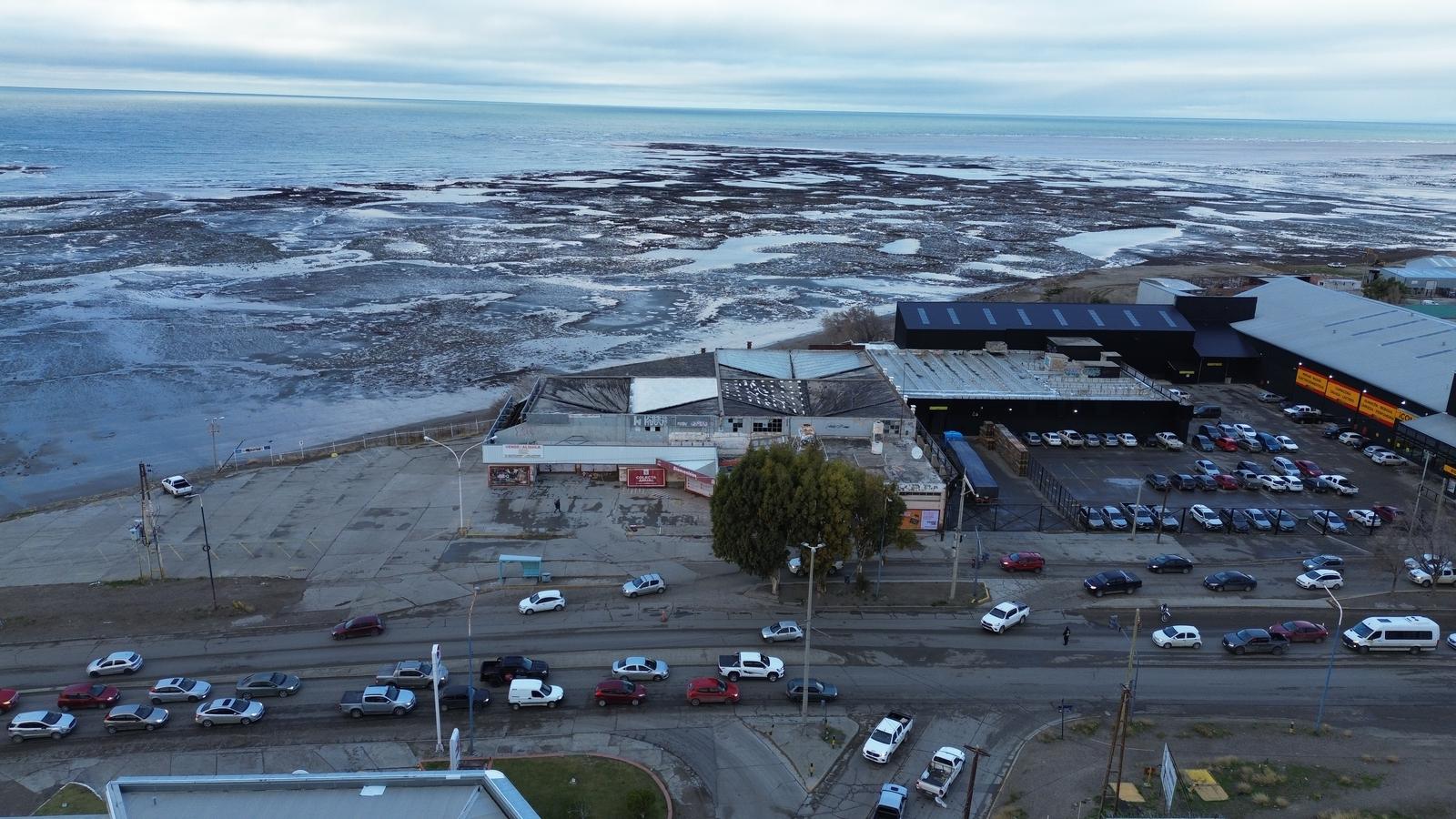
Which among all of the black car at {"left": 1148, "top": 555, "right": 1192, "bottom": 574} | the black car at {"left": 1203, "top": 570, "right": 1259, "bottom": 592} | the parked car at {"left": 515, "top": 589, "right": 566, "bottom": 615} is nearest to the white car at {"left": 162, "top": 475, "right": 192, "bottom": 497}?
the parked car at {"left": 515, "top": 589, "right": 566, "bottom": 615}

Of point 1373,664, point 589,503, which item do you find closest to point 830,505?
point 589,503

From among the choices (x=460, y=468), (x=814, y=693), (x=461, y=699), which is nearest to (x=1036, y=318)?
(x=460, y=468)

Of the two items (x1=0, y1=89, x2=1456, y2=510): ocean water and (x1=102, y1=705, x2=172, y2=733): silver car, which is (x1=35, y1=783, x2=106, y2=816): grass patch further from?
(x1=0, y1=89, x2=1456, y2=510): ocean water

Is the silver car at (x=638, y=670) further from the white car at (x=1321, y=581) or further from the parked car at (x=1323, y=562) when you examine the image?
the parked car at (x=1323, y=562)

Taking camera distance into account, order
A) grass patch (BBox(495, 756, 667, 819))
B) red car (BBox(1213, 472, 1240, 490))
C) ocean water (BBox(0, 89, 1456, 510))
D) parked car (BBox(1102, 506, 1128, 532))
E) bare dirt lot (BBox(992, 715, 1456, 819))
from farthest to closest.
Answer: ocean water (BBox(0, 89, 1456, 510)) < red car (BBox(1213, 472, 1240, 490)) < parked car (BBox(1102, 506, 1128, 532)) < bare dirt lot (BBox(992, 715, 1456, 819)) < grass patch (BBox(495, 756, 667, 819))

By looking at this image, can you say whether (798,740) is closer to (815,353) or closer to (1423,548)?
(1423,548)

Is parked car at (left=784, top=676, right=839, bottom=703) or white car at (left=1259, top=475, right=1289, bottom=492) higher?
white car at (left=1259, top=475, right=1289, bottom=492)

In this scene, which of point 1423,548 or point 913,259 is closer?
point 1423,548
